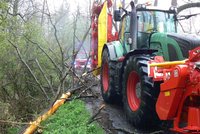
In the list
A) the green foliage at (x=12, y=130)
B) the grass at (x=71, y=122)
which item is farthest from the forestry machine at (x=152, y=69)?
the green foliage at (x=12, y=130)

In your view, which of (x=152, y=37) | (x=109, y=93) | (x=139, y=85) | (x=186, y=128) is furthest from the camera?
(x=109, y=93)

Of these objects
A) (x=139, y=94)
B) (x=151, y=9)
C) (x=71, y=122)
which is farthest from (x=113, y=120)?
(x=151, y=9)

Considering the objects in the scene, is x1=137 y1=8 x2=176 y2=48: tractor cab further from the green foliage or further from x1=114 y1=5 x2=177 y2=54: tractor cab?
the green foliage

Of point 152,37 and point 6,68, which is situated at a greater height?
point 152,37

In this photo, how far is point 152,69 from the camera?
4.56 m

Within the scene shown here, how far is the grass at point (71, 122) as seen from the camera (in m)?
5.93

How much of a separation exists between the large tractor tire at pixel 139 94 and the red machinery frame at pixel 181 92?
0.37 m

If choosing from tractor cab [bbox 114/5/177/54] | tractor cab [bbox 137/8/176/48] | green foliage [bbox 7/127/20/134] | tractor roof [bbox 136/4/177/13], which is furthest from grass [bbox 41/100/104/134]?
tractor roof [bbox 136/4/177/13]

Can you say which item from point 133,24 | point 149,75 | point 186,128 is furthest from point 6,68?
point 186,128

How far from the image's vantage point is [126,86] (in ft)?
19.3

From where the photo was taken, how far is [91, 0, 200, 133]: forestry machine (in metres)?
4.07

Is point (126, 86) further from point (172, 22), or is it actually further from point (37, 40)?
point (37, 40)

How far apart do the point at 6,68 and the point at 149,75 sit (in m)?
6.90

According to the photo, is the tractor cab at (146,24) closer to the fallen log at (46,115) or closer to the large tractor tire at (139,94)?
the large tractor tire at (139,94)
